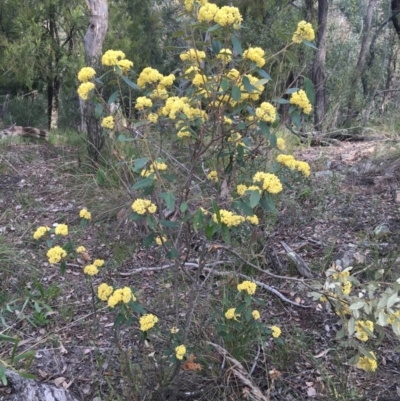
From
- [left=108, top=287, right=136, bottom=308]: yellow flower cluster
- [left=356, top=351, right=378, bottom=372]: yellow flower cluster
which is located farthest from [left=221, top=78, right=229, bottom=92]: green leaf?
[left=356, top=351, right=378, bottom=372]: yellow flower cluster

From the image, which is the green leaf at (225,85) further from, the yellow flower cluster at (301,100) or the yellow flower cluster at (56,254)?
the yellow flower cluster at (56,254)

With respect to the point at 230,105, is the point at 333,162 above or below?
below

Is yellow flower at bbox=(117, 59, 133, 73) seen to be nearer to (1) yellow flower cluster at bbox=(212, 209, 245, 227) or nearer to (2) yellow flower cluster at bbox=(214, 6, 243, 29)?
(2) yellow flower cluster at bbox=(214, 6, 243, 29)

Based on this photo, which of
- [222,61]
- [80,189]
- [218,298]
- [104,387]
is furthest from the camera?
[80,189]

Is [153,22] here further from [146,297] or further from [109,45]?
[146,297]

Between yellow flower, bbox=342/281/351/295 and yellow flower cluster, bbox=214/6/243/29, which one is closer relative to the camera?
yellow flower cluster, bbox=214/6/243/29

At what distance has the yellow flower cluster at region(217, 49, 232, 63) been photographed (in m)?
1.37

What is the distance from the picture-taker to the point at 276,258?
258cm

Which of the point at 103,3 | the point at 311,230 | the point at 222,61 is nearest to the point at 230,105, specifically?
the point at 222,61

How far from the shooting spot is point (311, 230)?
3.01 m

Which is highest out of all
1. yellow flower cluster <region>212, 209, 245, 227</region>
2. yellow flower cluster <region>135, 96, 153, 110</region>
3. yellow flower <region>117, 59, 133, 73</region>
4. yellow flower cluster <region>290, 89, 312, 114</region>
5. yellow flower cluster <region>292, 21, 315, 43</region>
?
yellow flower cluster <region>292, 21, 315, 43</region>

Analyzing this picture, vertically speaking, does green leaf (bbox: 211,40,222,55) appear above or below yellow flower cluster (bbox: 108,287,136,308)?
above

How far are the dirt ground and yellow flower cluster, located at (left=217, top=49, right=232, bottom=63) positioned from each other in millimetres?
955

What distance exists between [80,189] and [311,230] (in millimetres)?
1898
